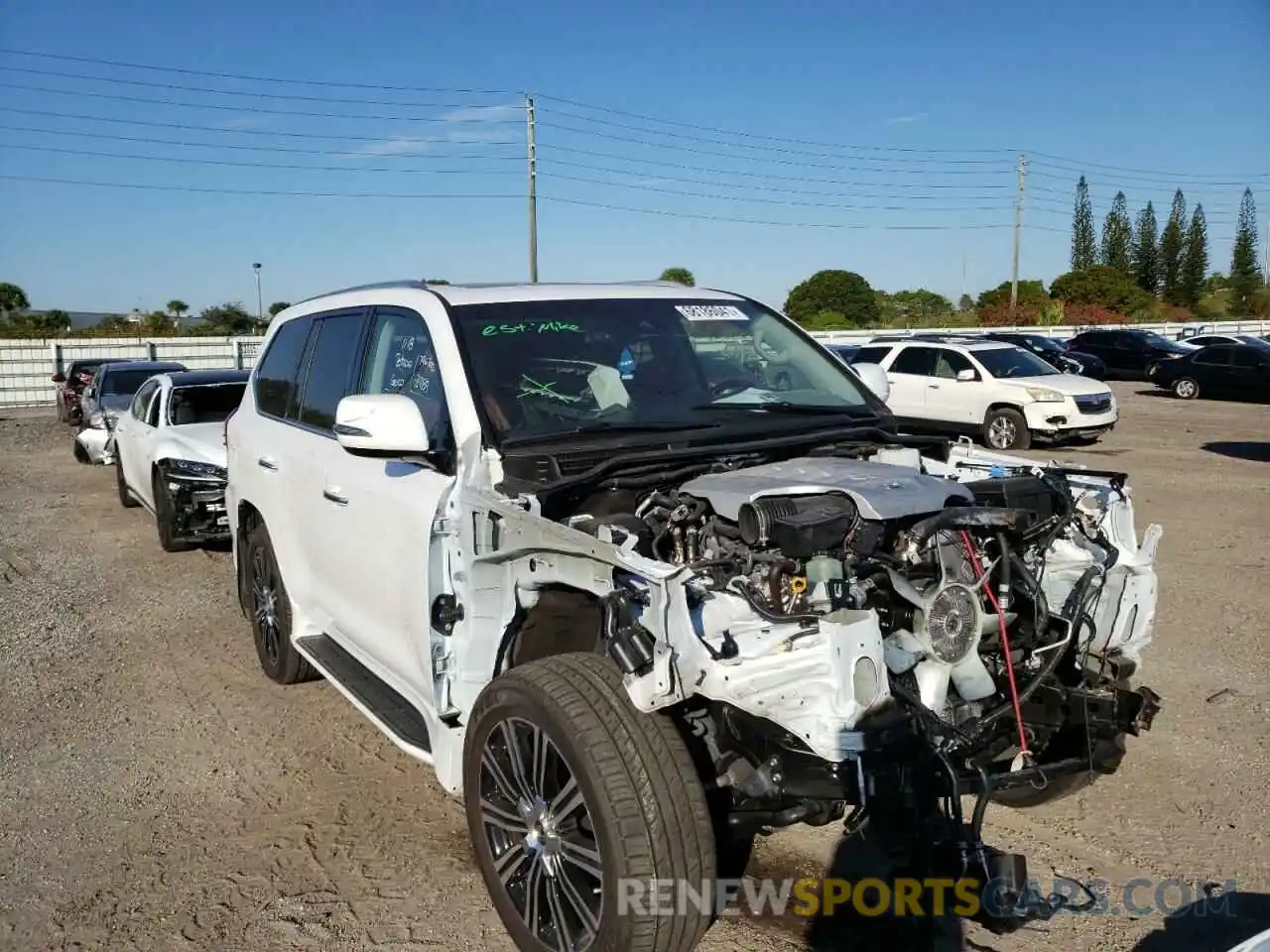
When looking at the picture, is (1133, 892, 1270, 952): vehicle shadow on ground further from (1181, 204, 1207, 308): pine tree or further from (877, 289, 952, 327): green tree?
(1181, 204, 1207, 308): pine tree

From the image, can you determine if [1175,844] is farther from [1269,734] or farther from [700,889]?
[700,889]

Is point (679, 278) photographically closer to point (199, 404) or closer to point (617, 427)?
point (199, 404)

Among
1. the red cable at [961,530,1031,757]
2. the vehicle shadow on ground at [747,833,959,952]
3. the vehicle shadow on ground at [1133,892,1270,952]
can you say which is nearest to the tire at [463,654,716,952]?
the vehicle shadow on ground at [747,833,959,952]

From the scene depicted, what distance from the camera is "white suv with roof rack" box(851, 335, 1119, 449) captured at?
1638 cm

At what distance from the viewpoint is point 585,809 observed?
2.92 metres

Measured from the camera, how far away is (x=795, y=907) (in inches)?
139

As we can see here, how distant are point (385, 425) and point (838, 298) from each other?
6995cm

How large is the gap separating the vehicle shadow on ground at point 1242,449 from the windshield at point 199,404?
515 inches

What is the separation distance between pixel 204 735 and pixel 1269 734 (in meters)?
4.95

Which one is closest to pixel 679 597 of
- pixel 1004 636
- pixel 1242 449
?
pixel 1004 636

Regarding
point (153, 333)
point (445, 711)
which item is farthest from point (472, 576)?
point (153, 333)

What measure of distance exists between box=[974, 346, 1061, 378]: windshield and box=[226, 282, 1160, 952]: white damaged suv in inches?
533

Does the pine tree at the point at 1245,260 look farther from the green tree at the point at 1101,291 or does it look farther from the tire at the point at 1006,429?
the tire at the point at 1006,429

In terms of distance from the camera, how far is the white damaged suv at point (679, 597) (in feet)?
8.99
